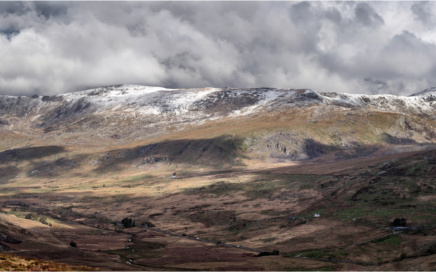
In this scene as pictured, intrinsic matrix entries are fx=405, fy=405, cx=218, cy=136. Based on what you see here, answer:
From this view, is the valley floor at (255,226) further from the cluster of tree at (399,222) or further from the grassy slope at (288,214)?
the cluster of tree at (399,222)

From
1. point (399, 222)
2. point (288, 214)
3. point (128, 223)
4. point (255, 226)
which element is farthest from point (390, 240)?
point (128, 223)

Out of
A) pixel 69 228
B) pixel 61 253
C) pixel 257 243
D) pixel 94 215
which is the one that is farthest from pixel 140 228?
pixel 61 253

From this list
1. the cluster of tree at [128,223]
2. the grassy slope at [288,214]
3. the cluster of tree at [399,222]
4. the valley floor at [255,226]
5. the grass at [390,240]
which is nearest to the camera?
the valley floor at [255,226]

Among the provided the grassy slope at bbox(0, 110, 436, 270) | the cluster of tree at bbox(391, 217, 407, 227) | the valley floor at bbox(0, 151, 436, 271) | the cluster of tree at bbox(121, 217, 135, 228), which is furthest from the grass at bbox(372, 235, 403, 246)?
the cluster of tree at bbox(121, 217, 135, 228)

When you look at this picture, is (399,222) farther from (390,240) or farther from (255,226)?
(255,226)

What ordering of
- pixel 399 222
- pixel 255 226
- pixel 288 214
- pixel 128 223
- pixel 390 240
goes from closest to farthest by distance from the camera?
pixel 390 240 < pixel 399 222 < pixel 255 226 < pixel 288 214 < pixel 128 223

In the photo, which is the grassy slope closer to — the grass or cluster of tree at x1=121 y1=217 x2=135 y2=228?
the grass

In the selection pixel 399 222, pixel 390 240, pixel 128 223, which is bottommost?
pixel 390 240

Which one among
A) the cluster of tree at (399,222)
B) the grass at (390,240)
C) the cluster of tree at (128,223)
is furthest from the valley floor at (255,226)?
the cluster of tree at (399,222)

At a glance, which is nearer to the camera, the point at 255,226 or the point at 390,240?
the point at 390,240

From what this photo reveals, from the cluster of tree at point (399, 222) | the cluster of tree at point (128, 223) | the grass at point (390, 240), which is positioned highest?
the cluster of tree at point (128, 223)

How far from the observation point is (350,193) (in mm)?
148000

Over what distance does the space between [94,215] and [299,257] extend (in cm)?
10010

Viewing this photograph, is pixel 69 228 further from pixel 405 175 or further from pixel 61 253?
pixel 405 175
